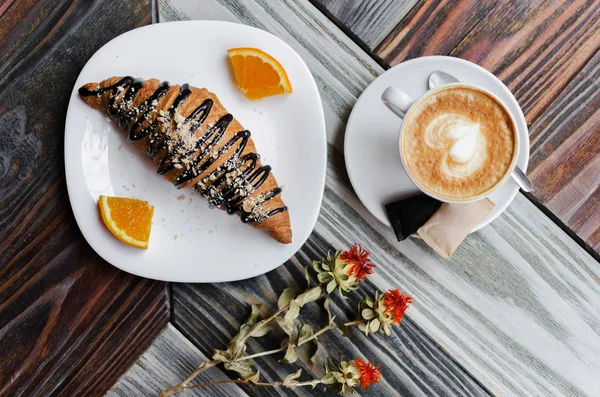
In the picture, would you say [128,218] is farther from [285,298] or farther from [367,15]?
[367,15]

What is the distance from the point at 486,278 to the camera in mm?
1355

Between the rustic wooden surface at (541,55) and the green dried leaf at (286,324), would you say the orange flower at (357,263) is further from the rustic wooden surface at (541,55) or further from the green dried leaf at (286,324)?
the rustic wooden surface at (541,55)

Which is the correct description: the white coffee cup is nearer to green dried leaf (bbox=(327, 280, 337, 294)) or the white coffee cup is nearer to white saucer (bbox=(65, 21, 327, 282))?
white saucer (bbox=(65, 21, 327, 282))

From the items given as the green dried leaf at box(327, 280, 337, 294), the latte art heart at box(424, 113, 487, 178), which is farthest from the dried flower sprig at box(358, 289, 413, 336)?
the latte art heart at box(424, 113, 487, 178)

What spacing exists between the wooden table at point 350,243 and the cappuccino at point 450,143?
0.22m

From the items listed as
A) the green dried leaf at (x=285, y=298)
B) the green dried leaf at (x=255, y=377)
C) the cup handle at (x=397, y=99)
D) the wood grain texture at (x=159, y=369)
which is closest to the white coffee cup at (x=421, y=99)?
the cup handle at (x=397, y=99)

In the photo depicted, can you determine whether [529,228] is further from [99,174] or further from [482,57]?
[99,174]

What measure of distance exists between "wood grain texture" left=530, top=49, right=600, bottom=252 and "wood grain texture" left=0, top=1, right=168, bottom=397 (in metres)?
1.00

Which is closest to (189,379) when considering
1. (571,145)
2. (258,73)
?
(258,73)

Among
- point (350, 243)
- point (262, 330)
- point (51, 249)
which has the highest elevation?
point (51, 249)

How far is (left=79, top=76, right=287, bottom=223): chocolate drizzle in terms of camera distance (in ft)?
3.90

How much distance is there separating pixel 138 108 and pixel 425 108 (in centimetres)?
63

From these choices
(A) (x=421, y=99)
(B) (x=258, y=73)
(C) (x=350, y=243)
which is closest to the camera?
(A) (x=421, y=99)

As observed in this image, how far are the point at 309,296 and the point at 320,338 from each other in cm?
15
